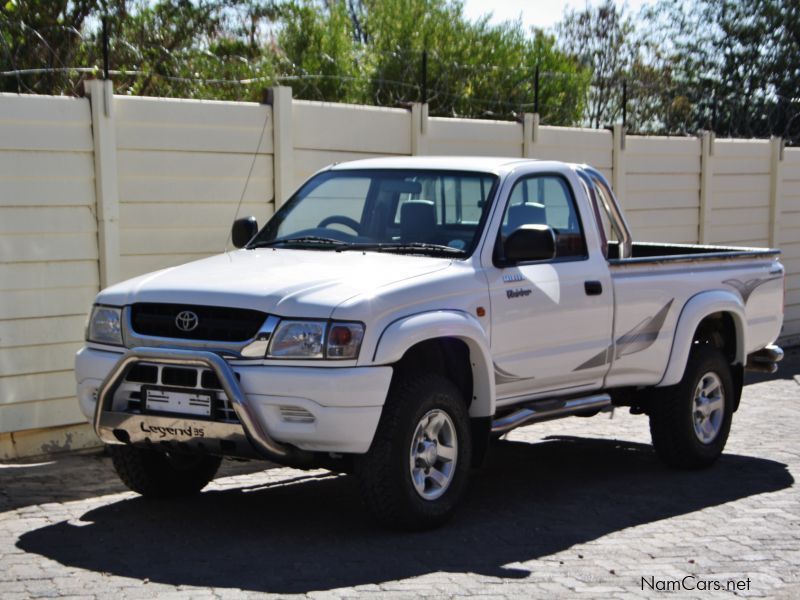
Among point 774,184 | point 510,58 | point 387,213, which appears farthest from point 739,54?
point 387,213

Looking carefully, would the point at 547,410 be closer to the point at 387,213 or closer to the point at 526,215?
the point at 526,215

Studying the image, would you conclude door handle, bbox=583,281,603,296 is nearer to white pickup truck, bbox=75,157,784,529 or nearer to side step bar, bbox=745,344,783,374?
white pickup truck, bbox=75,157,784,529

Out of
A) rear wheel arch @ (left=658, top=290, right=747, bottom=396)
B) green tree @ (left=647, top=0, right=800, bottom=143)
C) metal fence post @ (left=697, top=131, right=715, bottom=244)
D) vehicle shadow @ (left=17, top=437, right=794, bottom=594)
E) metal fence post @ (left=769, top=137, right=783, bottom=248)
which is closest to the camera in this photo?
vehicle shadow @ (left=17, top=437, right=794, bottom=594)

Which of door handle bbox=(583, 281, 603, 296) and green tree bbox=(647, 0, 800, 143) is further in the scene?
green tree bbox=(647, 0, 800, 143)

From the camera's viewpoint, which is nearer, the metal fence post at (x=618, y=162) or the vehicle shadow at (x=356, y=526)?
the vehicle shadow at (x=356, y=526)

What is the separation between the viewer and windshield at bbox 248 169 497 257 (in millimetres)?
7691

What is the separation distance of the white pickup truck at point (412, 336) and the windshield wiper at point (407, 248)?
0.02 m

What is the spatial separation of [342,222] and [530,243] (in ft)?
4.09

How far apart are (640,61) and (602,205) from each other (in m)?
25.4

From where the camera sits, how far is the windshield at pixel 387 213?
303 inches

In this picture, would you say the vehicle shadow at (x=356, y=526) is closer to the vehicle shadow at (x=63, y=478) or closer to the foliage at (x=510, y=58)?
the vehicle shadow at (x=63, y=478)

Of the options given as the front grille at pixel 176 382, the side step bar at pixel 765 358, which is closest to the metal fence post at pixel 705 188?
the side step bar at pixel 765 358

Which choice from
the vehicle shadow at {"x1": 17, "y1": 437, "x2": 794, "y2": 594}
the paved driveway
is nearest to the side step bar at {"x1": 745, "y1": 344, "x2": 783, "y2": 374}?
the paved driveway

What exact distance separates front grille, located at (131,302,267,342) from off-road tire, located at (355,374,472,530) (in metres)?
0.80
